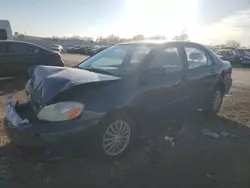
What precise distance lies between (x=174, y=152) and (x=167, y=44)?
66.5 inches

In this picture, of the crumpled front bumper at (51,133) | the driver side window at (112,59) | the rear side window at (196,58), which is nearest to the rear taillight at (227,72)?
the rear side window at (196,58)

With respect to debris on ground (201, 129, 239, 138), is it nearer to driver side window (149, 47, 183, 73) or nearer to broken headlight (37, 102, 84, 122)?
driver side window (149, 47, 183, 73)

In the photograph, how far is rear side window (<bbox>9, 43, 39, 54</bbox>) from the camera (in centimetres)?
1065

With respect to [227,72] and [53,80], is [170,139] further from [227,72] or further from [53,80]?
[227,72]

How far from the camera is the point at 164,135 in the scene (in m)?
5.03

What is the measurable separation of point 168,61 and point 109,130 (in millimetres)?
1635

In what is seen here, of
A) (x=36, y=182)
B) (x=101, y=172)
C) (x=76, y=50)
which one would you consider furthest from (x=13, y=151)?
(x=76, y=50)

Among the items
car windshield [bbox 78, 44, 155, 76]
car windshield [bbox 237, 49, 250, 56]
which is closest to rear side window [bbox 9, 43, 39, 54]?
car windshield [bbox 78, 44, 155, 76]

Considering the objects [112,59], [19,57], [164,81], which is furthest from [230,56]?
[164,81]

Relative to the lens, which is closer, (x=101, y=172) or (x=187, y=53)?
(x=101, y=172)

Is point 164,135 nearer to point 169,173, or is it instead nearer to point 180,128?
point 180,128

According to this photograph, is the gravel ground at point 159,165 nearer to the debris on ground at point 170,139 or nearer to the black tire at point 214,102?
the debris on ground at point 170,139

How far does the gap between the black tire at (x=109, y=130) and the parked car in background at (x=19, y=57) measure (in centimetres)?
747

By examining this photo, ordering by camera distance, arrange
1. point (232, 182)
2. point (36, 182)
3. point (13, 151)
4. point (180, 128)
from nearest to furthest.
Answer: point (36, 182) < point (232, 182) < point (13, 151) < point (180, 128)
